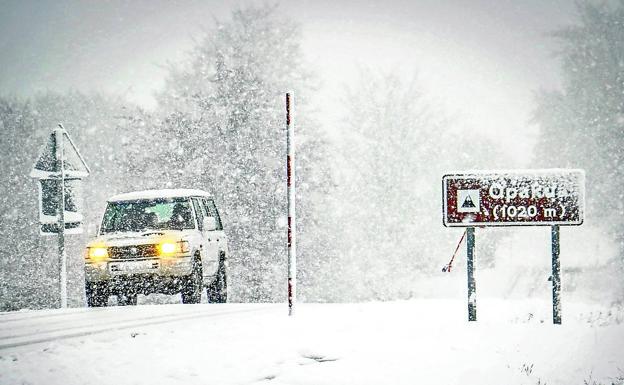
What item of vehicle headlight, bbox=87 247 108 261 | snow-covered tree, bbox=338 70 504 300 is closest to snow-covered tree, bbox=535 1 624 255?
snow-covered tree, bbox=338 70 504 300

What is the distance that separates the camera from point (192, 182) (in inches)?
916

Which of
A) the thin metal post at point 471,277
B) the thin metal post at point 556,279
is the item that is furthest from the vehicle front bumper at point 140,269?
the thin metal post at point 556,279

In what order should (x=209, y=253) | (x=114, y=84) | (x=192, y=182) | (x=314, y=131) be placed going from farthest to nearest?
(x=114, y=84) < (x=314, y=131) < (x=192, y=182) < (x=209, y=253)

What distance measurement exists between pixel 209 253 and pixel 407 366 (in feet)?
24.4

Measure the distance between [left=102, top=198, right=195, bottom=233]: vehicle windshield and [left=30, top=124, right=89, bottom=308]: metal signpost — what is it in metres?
1.31

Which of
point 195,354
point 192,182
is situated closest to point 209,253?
point 195,354

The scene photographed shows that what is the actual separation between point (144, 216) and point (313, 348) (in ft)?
23.4

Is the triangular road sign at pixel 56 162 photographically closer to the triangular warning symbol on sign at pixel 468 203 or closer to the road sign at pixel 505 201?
the road sign at pixel 505 201

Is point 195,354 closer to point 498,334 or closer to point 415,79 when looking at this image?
point 498,334

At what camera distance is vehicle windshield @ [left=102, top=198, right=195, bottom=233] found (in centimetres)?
1320

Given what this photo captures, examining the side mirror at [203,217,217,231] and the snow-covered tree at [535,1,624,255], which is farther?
the snow-covered tree at [535,1,624,255]

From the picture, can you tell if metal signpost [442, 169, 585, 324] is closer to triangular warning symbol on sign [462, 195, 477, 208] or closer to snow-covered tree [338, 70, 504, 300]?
triangular warning symbol on sign [462, 195, 477, 208]

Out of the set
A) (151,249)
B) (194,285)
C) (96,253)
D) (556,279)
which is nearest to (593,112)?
(556,279)

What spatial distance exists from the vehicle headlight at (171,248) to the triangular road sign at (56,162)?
11.0ft
